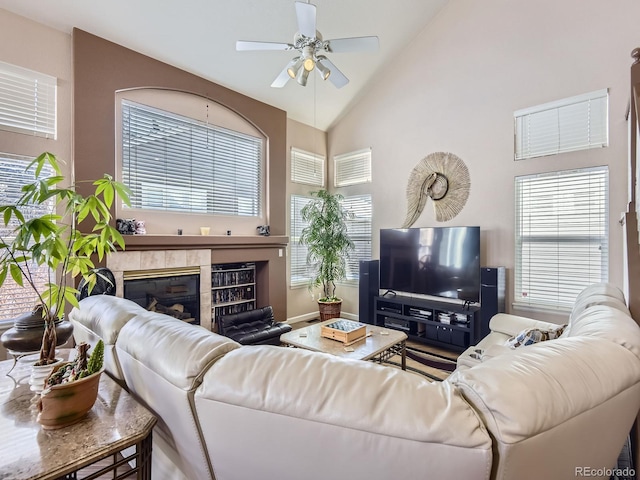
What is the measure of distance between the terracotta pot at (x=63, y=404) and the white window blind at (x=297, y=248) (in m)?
4.08

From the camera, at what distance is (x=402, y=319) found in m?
4.13

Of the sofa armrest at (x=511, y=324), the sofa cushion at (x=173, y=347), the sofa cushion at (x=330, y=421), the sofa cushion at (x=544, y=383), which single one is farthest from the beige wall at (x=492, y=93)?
the sofa cushion at (x=173, y=347)

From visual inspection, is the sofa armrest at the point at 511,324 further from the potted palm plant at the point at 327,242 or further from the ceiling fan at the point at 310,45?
the ceiling fan at the point at 310,45

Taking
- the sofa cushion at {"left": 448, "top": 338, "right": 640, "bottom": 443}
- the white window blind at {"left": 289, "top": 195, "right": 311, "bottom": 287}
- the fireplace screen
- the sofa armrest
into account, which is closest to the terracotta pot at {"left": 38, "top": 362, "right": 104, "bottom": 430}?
the sofa cushion at {"left": 448, "top": 338, "right": 640, "bottom": 443}

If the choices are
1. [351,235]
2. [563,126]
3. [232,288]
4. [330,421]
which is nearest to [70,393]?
[330,421]

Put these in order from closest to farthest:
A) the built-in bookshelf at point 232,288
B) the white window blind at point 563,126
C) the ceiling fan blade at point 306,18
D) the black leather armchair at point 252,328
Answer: the ceiling fan blade at point 306,18
the white window blind at point 563,126
the black leather armchair at point 252,328
the built-in bookshelf at point 232,288

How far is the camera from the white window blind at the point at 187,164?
3471 millimetres

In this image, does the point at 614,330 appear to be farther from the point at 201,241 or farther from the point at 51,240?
the point at 201,241

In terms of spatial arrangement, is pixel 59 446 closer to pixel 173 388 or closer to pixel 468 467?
pixel 173 388

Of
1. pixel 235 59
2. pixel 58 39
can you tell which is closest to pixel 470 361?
pixel 235 59

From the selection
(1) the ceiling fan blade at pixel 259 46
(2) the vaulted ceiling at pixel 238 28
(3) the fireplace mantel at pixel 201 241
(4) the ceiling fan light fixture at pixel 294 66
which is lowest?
(3) the fireplace mantel at pixel 201 241

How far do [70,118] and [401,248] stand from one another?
157 inches

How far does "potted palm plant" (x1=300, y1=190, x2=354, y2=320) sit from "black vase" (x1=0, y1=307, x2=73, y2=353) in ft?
11.5

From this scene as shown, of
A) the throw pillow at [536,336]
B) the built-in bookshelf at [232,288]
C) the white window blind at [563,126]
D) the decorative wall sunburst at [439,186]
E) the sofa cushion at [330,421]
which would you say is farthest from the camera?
the built-in bookshelf at [232,288]
